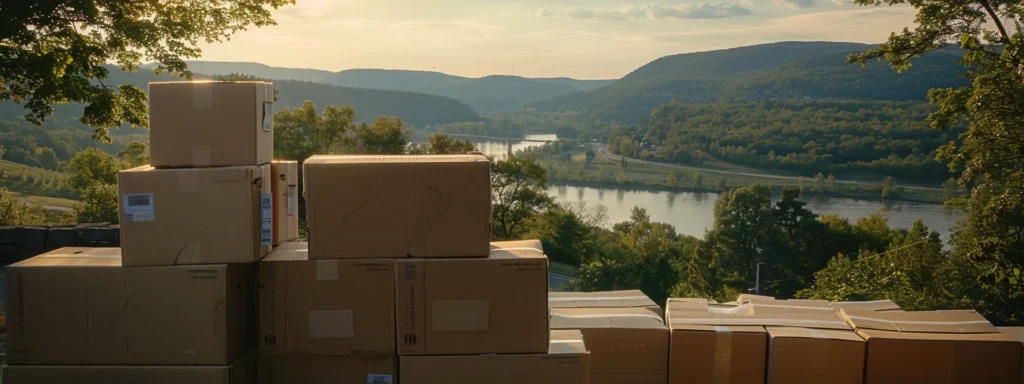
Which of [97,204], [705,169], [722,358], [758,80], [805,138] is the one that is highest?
[758,80]

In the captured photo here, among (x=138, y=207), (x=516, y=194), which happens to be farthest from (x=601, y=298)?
(x=516, y=194)

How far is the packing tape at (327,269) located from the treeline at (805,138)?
120 ft

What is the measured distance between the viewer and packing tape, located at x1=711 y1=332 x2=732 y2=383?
9.98 feet

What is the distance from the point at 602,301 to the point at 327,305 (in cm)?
146

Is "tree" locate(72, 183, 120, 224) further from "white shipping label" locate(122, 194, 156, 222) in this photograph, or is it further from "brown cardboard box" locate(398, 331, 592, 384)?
"brown cardboard box" locate(398, 331, 592, 384)

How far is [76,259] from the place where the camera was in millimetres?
2641

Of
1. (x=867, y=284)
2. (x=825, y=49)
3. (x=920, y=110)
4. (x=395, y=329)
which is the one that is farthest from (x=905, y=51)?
(x=825, y=49)

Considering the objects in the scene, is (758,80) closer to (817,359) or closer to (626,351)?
(817,359)

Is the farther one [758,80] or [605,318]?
[758,80]

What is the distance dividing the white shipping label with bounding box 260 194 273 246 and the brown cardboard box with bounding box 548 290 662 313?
4.51 ft

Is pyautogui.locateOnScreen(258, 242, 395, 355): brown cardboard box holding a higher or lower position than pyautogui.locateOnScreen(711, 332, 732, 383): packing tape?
higher

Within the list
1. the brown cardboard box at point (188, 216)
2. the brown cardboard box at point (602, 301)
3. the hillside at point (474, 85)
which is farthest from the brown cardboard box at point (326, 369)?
the hillside at point (474, 85)

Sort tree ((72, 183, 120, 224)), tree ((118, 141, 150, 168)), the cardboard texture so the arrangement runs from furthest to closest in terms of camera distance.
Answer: tree ((118, 141, 150, 168)) < tree ((72, 183, 120, 224)) < the cardboard texture

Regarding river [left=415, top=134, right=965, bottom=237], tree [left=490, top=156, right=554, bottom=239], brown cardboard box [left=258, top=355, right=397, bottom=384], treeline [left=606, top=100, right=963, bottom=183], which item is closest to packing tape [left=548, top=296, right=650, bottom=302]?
brown cardboard box [left=258, top=355, right=397, bottom=384]
